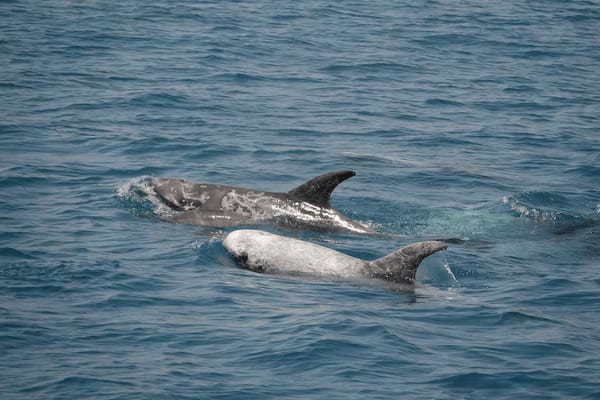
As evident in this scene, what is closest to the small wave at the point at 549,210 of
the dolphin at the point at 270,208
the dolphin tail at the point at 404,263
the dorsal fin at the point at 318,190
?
the dolphin at the point at 270,208

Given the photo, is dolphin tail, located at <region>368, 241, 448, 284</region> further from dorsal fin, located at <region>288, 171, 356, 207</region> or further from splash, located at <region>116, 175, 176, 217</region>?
splash, located at <region>116, 175, 176, 217</region>

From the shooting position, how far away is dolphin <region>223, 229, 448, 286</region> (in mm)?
13508

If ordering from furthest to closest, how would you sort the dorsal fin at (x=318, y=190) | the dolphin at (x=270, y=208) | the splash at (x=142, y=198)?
the splash at (x=142, y=198), the dolphin at (x=270, y=208), the dorsal fin at (x=318, y=190)

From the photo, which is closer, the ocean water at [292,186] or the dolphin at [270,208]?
the ocean water at [292,186]

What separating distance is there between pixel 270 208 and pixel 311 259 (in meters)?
2.88

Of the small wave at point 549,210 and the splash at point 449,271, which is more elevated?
the splash at point 449,271

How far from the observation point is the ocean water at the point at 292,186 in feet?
35.8

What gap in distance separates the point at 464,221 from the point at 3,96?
14.0 m

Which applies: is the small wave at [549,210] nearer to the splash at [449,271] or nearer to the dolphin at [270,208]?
the splash at [449,271]

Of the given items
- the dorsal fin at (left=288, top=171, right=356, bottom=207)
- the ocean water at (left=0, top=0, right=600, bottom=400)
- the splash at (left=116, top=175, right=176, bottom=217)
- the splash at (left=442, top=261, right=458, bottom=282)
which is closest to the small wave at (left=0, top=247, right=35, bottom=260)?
the ocean water at (left=0, top=0, right=600, bottom=400)

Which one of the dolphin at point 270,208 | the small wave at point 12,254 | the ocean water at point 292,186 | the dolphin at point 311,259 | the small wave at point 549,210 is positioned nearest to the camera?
the ocean water at point 292,186

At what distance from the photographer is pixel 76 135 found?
2259 centimetres

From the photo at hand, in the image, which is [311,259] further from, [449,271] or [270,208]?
[270,208]

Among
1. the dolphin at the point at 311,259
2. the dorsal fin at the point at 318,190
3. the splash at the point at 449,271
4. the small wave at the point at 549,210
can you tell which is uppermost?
the dorsal fin at the point at 318,190
